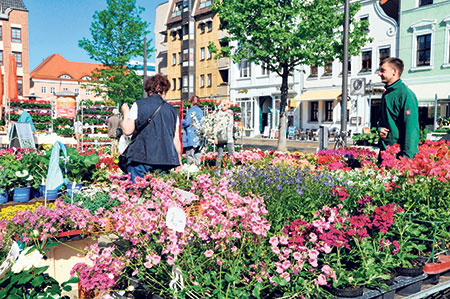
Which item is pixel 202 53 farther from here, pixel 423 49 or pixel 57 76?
pixel 57 76

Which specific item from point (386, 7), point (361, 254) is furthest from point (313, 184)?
point (386, 7)

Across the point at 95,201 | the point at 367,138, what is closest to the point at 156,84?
the point at 95,201

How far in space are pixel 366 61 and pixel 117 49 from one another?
61.3 ft

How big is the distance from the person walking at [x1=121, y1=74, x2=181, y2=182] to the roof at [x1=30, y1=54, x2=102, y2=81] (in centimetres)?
6947

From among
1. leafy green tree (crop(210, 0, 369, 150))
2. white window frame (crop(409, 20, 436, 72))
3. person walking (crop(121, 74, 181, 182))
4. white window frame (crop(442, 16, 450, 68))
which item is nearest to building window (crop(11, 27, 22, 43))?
leafy green tree (crop(210, 0, 369, 150))

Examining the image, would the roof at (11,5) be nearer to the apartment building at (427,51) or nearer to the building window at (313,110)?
the building window at (313,110)

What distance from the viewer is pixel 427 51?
80.3 ft

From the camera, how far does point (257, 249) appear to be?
8.38 feet

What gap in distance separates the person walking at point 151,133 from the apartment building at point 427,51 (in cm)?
2135

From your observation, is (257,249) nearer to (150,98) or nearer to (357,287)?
(357,287)

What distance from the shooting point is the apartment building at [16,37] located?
4703cm

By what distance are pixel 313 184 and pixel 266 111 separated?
32594 mm

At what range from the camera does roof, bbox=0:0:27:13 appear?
4794 centimetres

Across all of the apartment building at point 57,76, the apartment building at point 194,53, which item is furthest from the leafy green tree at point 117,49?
the apartment building at point 57,76
